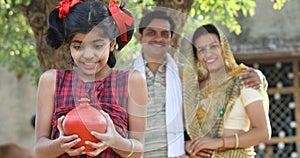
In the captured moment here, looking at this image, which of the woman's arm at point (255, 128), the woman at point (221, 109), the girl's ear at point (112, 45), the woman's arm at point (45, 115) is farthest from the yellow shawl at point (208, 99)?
the woman's arm at point (45, 115)

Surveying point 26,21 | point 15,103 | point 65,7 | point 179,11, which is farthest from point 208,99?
point 15,103

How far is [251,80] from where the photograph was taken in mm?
4207

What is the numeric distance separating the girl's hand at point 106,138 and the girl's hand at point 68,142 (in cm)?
4

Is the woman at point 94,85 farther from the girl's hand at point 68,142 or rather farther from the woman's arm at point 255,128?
the woman's arm at point 255,128

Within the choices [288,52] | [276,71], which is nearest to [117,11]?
[288,52]

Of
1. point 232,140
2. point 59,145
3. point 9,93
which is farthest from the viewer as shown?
point 9,93

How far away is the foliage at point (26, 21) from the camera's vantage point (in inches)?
209

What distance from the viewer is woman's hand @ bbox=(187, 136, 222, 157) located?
4133 millimetres

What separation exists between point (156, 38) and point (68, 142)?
141 centimetres

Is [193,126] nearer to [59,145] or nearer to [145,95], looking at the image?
[145,95]

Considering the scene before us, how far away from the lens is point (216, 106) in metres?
4.17

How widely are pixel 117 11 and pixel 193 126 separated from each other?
1.22 m

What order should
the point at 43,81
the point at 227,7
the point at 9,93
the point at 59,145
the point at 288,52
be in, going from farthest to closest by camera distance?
the point at 9,93 < the point at 288,52 < the point at 227,7 < the point at 43,81 < the point at 59,145

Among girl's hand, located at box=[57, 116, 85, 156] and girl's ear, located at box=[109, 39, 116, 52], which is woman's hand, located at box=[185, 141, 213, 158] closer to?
girl's ear, located at box=[109, 39, 116, 52]
